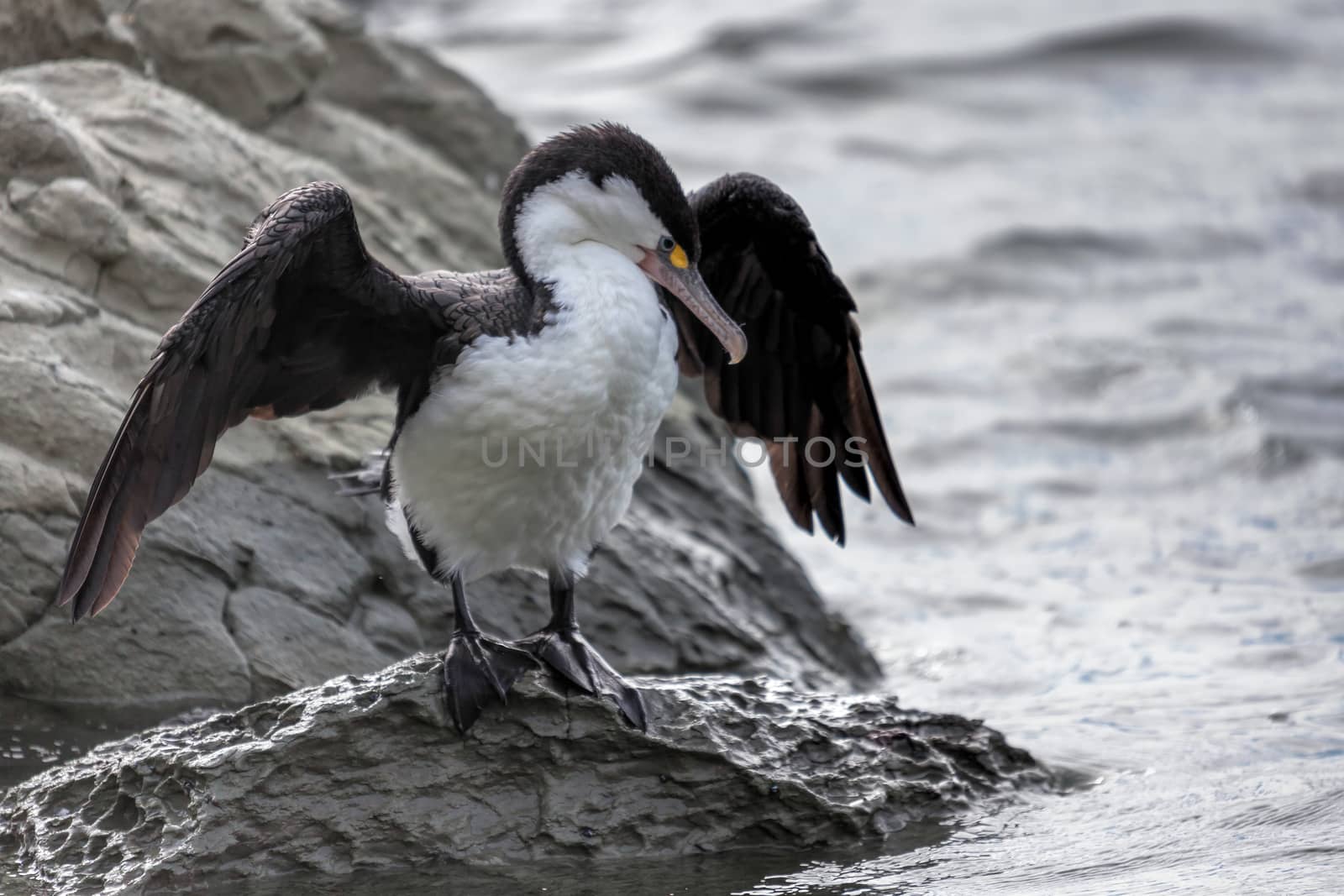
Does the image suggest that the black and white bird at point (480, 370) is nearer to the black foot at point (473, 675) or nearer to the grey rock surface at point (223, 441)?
the black foot at point (473, 675)

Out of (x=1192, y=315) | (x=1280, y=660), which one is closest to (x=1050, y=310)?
(x=1192, y=315)

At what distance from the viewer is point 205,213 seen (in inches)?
258

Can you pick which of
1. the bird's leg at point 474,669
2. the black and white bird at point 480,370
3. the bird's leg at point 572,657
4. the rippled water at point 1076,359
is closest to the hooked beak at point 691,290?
the black and white bird at point 480,370

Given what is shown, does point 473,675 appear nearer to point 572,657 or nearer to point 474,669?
point 474,669

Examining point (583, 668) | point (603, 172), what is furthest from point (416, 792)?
point (603, 172)

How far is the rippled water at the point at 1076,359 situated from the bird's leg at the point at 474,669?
0.52 meters

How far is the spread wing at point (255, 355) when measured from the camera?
4.12 metres

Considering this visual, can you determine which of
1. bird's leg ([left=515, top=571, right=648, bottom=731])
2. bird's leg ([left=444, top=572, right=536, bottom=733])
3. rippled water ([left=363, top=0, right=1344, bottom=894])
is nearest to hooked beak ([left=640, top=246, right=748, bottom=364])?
bird's leg ([left=515, top=571, right=648, bottom=731])

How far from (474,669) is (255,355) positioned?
970 mm

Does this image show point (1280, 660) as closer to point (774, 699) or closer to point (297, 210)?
point (774, 699)

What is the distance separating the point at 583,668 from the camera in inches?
188

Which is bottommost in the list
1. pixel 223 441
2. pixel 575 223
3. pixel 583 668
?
pixel 583 668

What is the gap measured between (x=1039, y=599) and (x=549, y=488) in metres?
3.86

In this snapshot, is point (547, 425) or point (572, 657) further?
point (572, 657)
